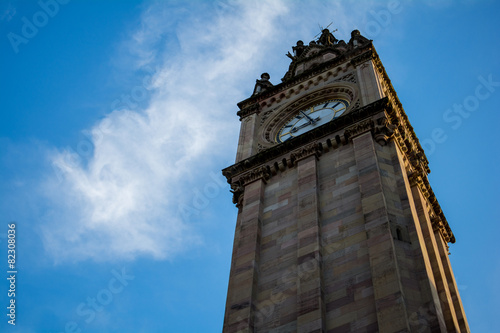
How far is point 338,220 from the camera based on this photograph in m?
26.2

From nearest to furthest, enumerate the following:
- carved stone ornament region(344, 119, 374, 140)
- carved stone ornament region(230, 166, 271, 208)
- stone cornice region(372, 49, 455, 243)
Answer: carved stone ornament region(344, 119, 374, 140) → stone cornice region(372, 49, 455, 243) → carved stone ornament region(230, 166, 271, 208)

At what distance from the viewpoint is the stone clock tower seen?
72.3ft

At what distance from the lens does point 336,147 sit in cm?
3152

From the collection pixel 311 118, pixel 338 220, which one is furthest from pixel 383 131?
pixel 311 118

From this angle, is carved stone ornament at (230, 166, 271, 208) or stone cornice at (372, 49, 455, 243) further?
carved stone ornament at (230, 166, 271, 208)

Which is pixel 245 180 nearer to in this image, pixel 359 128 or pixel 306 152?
pixel 306 152

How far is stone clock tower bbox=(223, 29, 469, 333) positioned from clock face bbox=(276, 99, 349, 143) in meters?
0.08

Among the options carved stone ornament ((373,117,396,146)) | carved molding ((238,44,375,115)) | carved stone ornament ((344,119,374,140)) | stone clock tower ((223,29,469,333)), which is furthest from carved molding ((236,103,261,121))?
carved stone ornament ((373,117,396,146))

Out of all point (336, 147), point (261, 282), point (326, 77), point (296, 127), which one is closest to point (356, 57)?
point (326, 77)

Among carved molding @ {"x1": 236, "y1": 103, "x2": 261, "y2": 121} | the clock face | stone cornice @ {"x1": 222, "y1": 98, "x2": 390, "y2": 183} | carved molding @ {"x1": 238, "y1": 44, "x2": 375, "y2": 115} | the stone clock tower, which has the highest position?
carved molding @ {"x1": 238, "y1": 44, "x2": 375, "y2": 115}

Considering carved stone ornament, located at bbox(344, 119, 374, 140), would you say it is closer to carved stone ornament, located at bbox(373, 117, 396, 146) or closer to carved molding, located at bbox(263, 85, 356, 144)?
carved stone ornament, located at bbox(373, 117, 396, 146)

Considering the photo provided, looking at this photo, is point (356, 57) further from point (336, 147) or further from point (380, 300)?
point (380, 300)

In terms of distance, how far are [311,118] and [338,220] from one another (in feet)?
39.3

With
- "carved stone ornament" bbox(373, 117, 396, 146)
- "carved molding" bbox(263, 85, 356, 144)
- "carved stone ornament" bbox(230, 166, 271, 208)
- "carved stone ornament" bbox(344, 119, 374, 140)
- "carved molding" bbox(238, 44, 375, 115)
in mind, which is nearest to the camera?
"carved stone ornament" bbox(373, 117, 396, 146)
